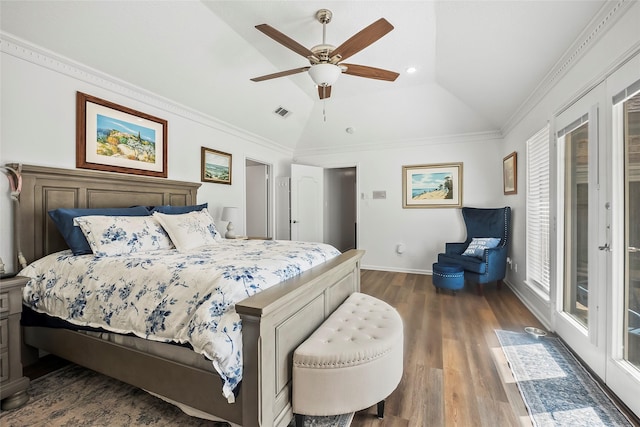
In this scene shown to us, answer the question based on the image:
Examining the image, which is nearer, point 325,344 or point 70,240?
point 325,344

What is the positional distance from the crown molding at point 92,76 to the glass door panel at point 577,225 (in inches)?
154

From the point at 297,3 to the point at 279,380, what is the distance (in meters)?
2.74

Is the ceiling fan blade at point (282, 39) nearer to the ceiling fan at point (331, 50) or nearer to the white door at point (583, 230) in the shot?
the ceiling fan at point (331, 50)

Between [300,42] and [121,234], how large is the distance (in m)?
2.42

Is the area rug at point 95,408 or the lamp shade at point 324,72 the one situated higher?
the lamp shade at point 324,72

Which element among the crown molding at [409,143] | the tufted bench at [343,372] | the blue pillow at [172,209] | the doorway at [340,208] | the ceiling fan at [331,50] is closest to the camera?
the tufted bench at [343,372]

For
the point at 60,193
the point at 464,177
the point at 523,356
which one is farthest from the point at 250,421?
the point at 464,177

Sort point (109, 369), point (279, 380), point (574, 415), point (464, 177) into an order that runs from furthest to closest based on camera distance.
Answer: point (464, 177), point (109, 369), point (574, 415), point (279, 380)

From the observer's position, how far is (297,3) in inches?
92.9

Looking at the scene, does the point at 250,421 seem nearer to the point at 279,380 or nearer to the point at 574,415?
the point at 279,380

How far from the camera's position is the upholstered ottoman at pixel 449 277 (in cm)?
360

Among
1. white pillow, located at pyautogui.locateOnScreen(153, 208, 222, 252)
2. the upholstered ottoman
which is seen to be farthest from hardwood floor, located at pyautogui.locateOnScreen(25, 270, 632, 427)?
white pillow, located at pyautogui.locateOnScreen(153, 208, 222, 252)

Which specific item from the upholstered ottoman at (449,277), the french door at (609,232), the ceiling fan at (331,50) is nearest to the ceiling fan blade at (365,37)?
the ceiling fan at (331,50)

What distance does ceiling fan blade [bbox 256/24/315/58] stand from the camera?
6.46 ft
